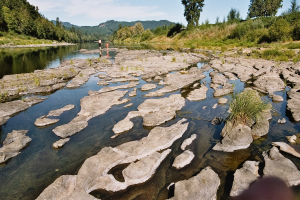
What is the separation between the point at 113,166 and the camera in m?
4.50

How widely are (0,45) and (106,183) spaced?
193 ft

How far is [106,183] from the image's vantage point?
3.97 meters

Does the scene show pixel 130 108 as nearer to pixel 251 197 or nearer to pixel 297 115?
pixel 251 197

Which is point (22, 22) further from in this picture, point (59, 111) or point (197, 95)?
point (197, 95)

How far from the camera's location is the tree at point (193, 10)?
5875 centimetres

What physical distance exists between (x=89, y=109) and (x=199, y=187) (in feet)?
18.4

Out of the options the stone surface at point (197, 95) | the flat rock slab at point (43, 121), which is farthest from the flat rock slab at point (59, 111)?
the stone surface at point (197, 95)

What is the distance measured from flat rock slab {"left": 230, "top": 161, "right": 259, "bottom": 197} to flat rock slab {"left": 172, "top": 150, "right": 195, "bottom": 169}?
3.70ft

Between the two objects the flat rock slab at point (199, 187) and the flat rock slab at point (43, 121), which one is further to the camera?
the flat rock slab at point (43, 121)

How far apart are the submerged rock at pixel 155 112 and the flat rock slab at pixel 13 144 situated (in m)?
2.76

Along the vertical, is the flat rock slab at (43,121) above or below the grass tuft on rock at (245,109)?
below

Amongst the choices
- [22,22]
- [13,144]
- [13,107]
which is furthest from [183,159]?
[22,22]

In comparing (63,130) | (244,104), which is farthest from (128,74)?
(244,104)

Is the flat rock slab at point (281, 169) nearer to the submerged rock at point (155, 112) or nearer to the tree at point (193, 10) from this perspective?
the submerged rock at point (155, 112)
